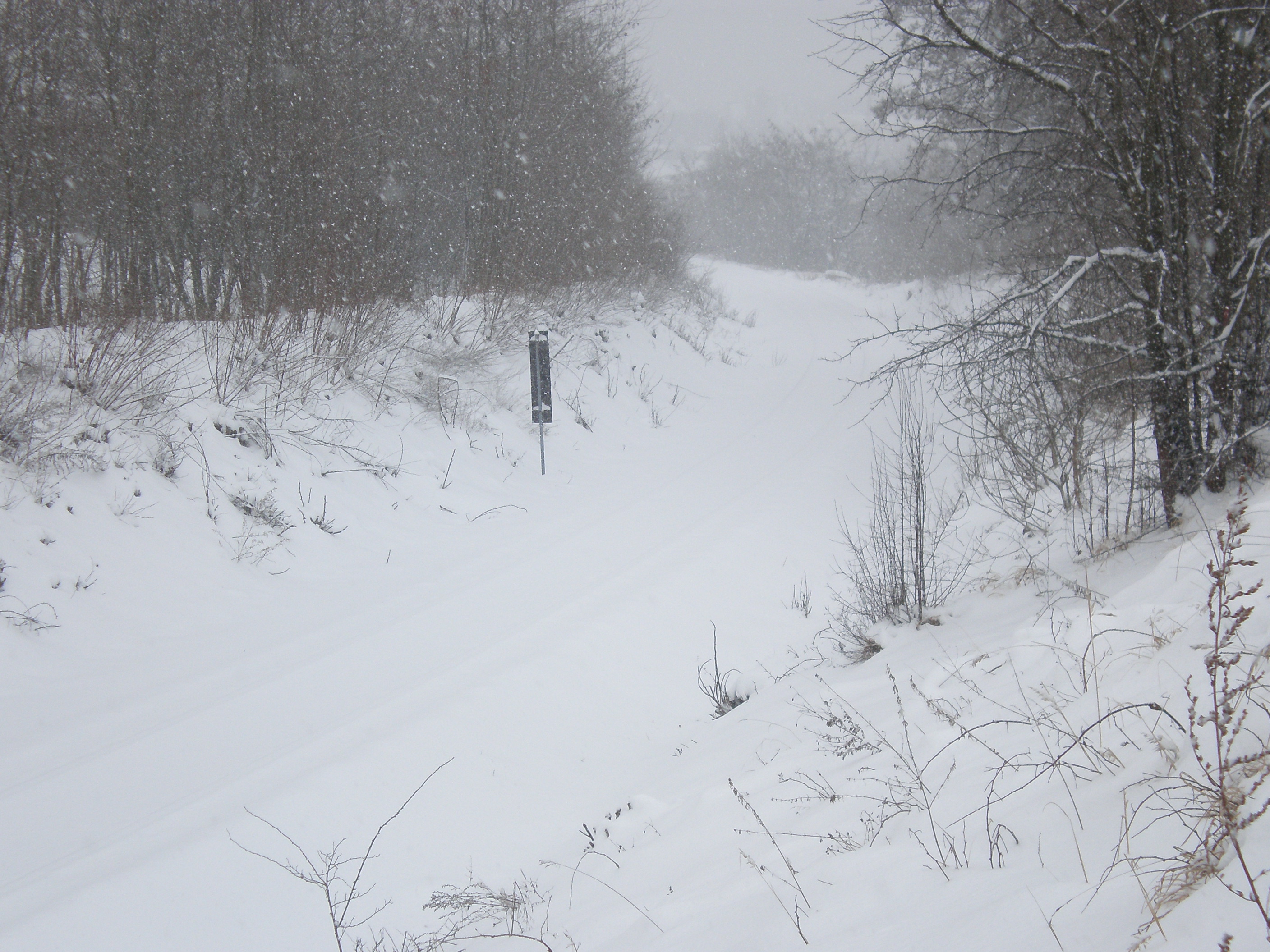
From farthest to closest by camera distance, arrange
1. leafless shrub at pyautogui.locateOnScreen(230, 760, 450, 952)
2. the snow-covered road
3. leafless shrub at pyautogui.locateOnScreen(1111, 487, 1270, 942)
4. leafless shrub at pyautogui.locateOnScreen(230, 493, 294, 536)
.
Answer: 1. leafless shrub at pyautogui.locateOnScreen(230, 493, 294, 536)
2. the snow-covered road
3. leafless shrub at pyautogui.locateOnScreen(230, 760, 450, 952)
4. leafless shrub at pyautogui.locateOnScreen(1111, 487, 1270, 942)

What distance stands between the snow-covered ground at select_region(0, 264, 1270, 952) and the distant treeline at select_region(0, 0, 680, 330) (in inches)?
141

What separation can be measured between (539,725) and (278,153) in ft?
35.0

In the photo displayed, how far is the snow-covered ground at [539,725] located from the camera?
2.29 m

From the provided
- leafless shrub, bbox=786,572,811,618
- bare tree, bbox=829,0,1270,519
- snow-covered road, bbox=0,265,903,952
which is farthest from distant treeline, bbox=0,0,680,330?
bare tree, bbox=829,0,1270,519

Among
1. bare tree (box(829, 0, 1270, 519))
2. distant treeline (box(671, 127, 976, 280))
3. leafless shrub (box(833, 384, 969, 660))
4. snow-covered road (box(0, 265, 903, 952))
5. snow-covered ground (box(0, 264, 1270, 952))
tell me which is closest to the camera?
snow-covered ground (box(0, 264, 1270, 952))

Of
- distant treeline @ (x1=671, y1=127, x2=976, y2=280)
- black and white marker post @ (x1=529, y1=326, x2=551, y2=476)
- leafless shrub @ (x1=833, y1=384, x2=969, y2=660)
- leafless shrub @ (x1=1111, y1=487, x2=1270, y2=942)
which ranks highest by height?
distant treeline @ (x1=671, y1=127, x2=976, y2=280)

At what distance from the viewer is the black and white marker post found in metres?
10.3

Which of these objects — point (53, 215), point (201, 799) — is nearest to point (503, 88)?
point (53, 215)

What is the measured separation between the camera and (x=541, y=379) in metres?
10.4

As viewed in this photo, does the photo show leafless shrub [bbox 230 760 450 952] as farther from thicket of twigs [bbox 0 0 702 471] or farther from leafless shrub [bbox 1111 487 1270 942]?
thicket of twigs [bbox 0 0 702 471]

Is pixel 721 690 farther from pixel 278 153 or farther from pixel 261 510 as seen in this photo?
pixel 278 153

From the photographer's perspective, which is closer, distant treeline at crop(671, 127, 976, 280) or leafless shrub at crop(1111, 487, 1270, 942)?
leafless shrub at crop(1111, 487, 1270, 942)

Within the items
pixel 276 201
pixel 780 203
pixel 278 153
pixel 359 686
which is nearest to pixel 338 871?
pixel 359 686

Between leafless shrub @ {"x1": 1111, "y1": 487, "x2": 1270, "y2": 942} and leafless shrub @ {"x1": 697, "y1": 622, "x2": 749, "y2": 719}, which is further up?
leafless shrub @ {"x1": 1111, "y1": 487, "x2": 1270, "y2": 942}
